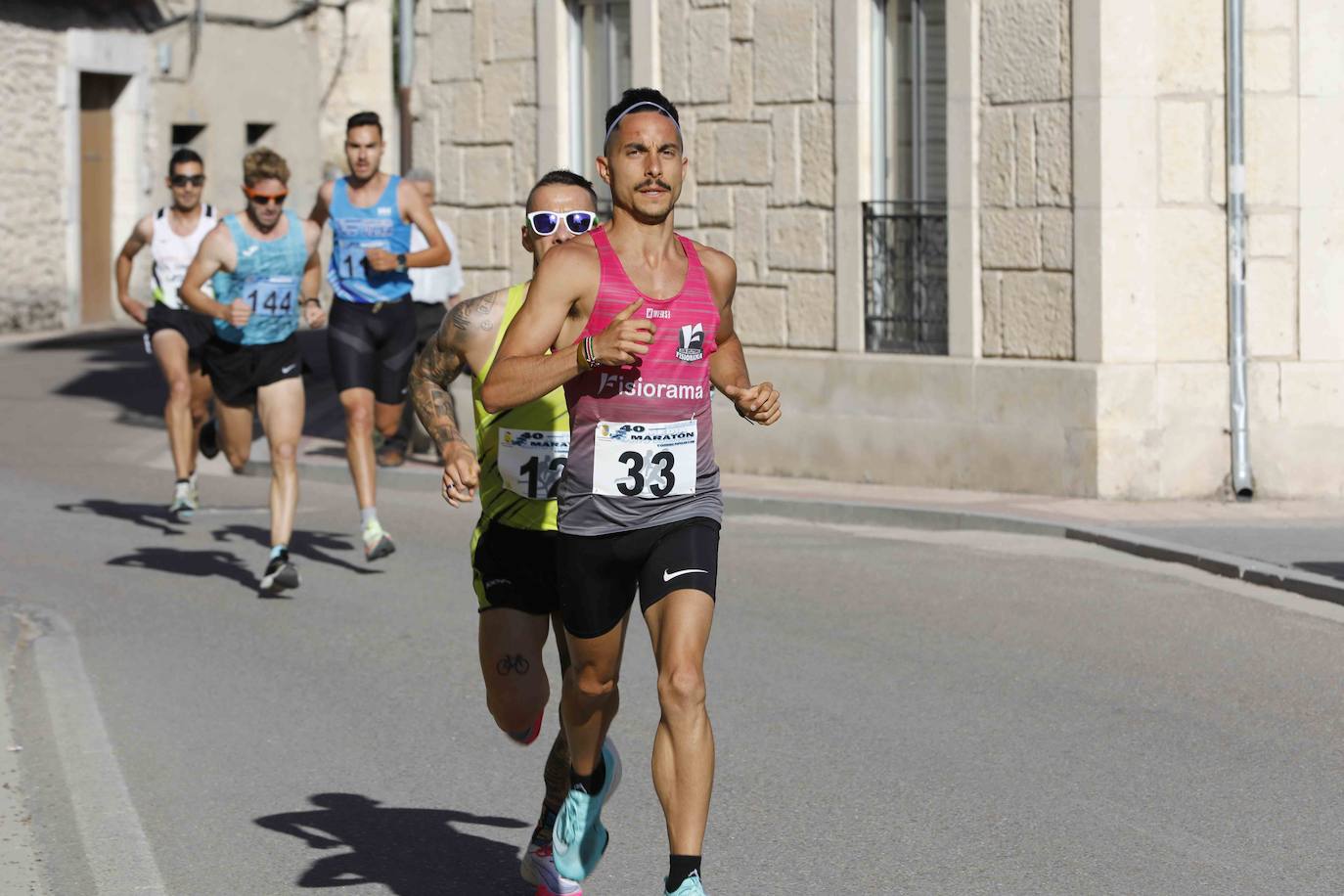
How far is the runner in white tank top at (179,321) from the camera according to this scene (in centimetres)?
1315

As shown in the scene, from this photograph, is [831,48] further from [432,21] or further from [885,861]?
[885,861]

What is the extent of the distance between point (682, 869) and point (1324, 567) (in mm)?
6473

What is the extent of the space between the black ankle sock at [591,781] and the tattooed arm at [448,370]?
71 centimetres

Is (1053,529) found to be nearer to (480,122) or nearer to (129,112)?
(480,122)

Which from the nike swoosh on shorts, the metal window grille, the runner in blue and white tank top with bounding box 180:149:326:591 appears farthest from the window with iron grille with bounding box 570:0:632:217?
the nike swoosh on shorts

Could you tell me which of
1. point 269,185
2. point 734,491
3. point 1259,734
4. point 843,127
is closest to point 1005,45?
point 843,127

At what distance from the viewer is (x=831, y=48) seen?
1516 centimetres

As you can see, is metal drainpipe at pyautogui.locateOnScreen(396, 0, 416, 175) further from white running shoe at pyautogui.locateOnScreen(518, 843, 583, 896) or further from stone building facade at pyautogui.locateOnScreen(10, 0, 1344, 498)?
white running shoe at pyautogui.locateOnScreen(518, 843, 583, 896)

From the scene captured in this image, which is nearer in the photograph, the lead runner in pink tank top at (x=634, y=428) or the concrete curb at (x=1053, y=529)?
the lead runner in pink tank top at (x=634, y=428)

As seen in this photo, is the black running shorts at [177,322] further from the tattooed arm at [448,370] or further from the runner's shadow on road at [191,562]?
the tattooed arm at [448,370]

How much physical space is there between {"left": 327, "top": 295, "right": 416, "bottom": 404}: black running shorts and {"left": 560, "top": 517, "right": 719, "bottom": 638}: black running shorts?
235 inches

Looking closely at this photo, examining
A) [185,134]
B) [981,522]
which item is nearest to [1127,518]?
[981,522]

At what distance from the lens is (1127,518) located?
12711 mm

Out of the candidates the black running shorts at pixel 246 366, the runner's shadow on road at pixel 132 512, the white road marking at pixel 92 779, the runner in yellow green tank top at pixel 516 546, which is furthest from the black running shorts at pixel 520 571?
the runner's shadow on road at pixel 132 512
